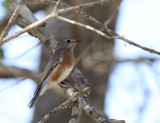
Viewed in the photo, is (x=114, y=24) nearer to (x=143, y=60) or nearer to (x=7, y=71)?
(x=143, y=60)

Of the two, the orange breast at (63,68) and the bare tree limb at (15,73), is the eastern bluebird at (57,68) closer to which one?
the orange breast at (63,68)

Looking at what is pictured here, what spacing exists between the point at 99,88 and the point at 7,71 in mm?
2175

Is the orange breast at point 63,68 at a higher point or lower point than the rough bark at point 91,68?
lower

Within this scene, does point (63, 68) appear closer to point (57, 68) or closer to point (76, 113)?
point (57, 68)

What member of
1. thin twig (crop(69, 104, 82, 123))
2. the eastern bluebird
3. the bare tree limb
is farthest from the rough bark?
thin twig (crop(69, 104, 82, 123))

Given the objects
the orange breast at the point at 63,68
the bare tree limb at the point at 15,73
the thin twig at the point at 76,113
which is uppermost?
the bare tree limb at the point at 15,73

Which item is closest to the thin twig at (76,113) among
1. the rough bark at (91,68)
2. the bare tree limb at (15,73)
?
the bare tree limb at (15,73)

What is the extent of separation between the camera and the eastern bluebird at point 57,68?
17.5 feet

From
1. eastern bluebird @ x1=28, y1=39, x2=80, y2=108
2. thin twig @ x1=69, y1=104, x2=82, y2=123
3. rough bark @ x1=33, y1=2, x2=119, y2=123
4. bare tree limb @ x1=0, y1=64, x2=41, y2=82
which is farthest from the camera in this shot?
rough bark @ x1=33, y1=2, x2=119, y2=123

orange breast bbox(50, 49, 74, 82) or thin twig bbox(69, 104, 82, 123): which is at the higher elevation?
orange breast bbox(50, 49, 74, 82)

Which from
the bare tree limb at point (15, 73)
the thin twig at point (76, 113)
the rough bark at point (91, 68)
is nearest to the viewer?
the thin twig at point (76, 113)

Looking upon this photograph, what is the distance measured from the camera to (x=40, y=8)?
813 cm

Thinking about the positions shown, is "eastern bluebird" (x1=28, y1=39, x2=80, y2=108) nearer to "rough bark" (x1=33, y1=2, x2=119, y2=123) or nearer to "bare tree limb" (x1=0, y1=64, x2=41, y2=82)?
"bare tree limb" (x1=0, y1=64, x2=41, y2=82)

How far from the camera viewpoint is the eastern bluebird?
17.5ft
